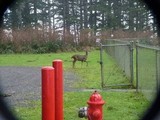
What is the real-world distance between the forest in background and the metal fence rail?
1435 cm

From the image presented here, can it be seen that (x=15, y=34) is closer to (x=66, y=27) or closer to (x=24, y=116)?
(x=66, y=27)

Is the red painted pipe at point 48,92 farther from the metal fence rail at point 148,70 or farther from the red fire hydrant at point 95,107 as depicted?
the metal fence rail at point 148,70

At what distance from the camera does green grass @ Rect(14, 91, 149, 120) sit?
5.88 m

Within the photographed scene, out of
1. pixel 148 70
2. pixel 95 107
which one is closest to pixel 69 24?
pixel 148 70

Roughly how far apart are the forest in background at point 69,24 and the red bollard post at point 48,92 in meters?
18.2

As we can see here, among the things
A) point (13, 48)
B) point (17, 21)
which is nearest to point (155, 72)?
point (13, 48)

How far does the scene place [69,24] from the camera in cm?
3947

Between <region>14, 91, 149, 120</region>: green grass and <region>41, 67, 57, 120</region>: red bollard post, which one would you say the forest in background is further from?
<region>41, 67, 57, 120</region>: red bollard post

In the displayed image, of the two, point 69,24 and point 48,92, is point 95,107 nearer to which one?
point 48,92

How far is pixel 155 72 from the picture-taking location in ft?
21.8

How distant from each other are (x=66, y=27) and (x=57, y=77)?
113 feet

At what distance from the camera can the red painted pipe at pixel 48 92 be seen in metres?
4.38

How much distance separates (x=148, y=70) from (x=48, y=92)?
11.2ft

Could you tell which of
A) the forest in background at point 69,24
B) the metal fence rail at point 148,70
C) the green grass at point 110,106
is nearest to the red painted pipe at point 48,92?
the green grass at point 110,106
